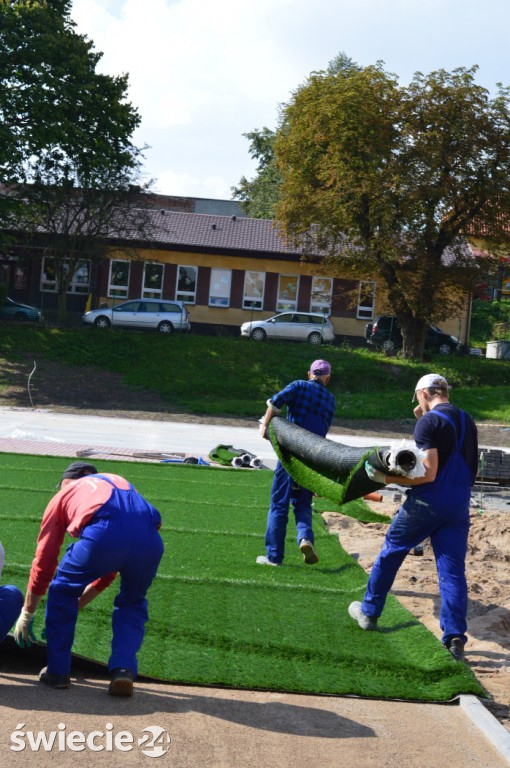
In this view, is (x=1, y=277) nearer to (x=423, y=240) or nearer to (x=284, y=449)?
(x=423, y=240)

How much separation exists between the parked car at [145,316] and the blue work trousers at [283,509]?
104 feet

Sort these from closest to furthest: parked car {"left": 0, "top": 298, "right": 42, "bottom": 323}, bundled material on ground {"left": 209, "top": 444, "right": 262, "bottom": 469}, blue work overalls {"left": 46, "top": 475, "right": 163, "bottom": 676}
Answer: blue work overalls {"left": 46, "top": 475, "right": 163, "bottom": 676} → bundled material on ground {"left": 209, "top": 444, "right": 262, "bottom": 469} → parked car {"left": 0, "top": 298, "right": 42, "bottom": 323}

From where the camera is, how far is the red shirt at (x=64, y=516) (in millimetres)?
5383

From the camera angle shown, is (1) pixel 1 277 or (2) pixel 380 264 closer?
(2) pixel 380 264

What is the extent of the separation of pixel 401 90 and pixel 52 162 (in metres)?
13.1

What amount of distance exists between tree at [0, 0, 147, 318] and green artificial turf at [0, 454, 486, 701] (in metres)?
23.4

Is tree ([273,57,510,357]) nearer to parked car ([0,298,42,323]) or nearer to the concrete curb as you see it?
parked car ([0,298,42,323])

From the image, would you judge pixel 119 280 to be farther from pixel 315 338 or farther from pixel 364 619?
pixel 364 619

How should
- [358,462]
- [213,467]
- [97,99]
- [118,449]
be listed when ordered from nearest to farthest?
[358,462]
[213,467]
[118,449]
[97,99]

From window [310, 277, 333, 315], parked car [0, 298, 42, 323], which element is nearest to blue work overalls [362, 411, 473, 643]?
parked car [0, 298, 42, 323]

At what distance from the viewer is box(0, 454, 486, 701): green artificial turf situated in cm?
606

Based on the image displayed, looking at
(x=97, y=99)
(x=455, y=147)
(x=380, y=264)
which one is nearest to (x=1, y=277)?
(x=97, y=99)

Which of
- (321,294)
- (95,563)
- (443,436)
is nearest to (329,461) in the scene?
(443,436)

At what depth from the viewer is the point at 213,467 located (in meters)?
17.4
